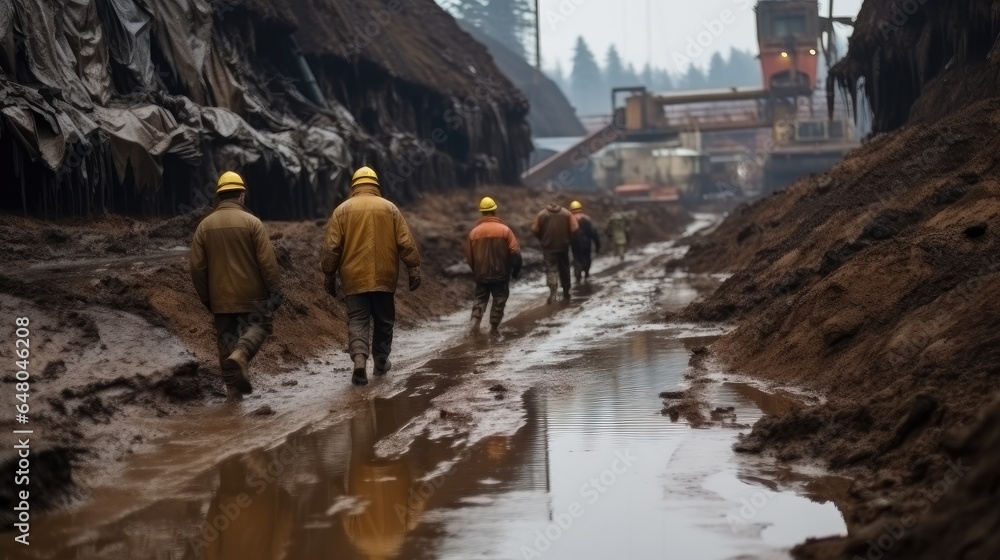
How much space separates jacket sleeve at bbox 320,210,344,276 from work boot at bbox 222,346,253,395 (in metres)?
1.55

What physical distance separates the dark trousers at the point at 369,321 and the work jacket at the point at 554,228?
9700mm

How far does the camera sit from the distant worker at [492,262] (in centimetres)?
1582

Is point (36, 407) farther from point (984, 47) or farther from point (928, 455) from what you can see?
point (984, 47)

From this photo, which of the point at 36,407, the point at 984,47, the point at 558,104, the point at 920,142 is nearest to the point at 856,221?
the point at 920,142

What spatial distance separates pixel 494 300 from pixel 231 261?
21.5 feet

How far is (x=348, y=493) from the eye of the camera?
647 centimetres

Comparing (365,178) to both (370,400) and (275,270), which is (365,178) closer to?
(275,270)

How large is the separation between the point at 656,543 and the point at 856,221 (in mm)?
11165

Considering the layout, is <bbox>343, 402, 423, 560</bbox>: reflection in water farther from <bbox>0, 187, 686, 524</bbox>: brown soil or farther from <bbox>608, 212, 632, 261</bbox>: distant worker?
<bbox>608, 212, 632, 261</bbox>: distant worker

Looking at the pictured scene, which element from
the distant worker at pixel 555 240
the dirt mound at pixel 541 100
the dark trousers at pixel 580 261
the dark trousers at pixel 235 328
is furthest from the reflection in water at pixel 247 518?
the dirt mound at pixel 541 100

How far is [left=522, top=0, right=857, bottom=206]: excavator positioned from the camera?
68.1 meters

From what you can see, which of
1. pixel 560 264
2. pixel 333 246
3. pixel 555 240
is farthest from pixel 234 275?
pixel 555 240

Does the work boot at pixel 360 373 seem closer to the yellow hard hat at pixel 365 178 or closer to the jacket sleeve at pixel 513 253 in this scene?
the yellow hard hat at pixel 365 178

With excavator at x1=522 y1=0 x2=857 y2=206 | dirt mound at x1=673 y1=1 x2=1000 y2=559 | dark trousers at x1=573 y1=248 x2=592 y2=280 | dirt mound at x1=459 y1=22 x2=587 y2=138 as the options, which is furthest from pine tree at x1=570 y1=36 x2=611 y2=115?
dirt mound at x1=673 y1=1 x2=1000 y2=559
